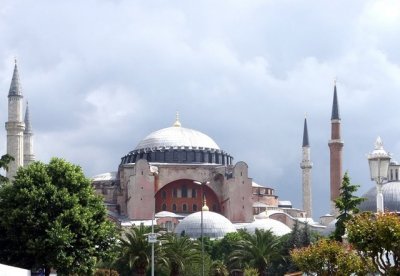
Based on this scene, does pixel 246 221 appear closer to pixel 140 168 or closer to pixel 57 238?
pixel 140 168

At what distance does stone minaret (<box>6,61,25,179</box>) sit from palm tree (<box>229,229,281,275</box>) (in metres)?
21.2

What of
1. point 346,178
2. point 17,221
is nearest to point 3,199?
point 17,221

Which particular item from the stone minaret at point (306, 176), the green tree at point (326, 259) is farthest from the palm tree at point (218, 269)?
the stone minaret at point (306, 176)

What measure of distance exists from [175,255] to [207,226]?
28.1 metres

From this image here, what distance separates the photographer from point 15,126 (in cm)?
6238

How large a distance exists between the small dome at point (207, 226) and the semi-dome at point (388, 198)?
11.2 meters

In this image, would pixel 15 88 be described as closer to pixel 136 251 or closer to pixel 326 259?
pixel 136 251

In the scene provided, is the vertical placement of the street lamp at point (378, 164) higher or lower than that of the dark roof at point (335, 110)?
lower

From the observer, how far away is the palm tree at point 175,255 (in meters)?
40.6

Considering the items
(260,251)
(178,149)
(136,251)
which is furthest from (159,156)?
(136,251)

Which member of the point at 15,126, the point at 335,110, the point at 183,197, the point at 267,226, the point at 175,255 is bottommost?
the point at 175,255

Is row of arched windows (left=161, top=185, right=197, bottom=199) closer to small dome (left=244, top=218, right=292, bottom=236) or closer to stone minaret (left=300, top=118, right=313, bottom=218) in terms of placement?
small dome (left=244, top=218, right=292, bottom=236)

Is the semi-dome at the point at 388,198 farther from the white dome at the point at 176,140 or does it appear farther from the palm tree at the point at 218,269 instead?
the white dome at the point at 176,140

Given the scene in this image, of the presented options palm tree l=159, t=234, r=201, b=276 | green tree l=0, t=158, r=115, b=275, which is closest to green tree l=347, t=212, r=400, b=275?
green tree l=0, t=158, r=115, b=275
